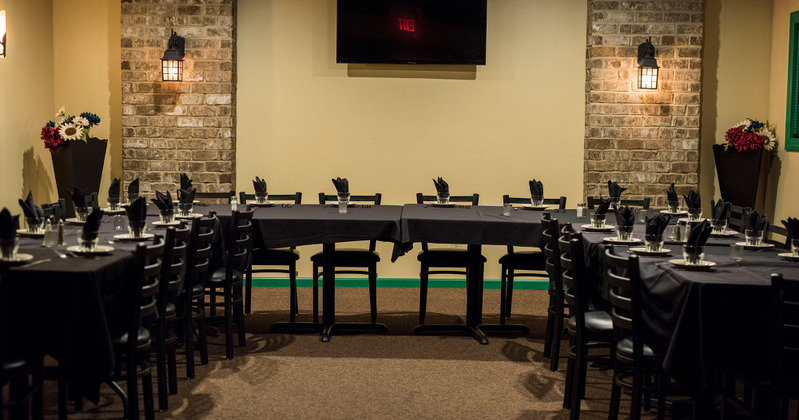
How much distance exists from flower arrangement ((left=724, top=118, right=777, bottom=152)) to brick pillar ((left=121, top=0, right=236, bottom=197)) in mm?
4475

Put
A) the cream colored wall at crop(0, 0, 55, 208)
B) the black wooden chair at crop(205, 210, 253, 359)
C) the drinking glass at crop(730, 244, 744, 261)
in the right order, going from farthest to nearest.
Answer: the cream colored wall at crop(0, 0, 55, 208) < the black wooden chair at crop(205, 210, 253, 359) < the drinking glass at crop(730, 244, 744, 261)

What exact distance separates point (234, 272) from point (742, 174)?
4603 millimetres

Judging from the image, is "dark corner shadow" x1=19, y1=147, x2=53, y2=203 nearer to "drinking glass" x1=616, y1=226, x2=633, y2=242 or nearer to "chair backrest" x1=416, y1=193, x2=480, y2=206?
"chair backrest" x1=416, y1=193, x2=480, y2=206

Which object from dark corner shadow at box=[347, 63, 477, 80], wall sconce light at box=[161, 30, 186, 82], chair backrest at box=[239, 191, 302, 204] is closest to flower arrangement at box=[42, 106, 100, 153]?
wall sconce light at box=[161, 30, 186, 82]

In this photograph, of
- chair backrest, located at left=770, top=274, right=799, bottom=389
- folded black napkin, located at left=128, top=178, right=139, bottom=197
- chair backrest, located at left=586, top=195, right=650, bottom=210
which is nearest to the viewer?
chair backrest, located at left=770, top=274, right=799, bottom=389

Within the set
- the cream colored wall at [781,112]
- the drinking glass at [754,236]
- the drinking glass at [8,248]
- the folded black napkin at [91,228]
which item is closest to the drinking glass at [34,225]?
the folded black napkin at [91,228]

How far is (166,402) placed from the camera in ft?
13.7

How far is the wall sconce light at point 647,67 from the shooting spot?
7305 mm

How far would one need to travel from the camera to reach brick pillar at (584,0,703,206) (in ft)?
24.6

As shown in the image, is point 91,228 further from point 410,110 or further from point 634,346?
point 410,110

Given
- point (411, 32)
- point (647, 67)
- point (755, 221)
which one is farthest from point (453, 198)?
point (755, 221)

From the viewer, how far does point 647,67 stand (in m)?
7.32

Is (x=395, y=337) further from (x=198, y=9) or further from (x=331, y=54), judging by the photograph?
(x=198, y=9)

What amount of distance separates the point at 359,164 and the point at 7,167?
304 cm
